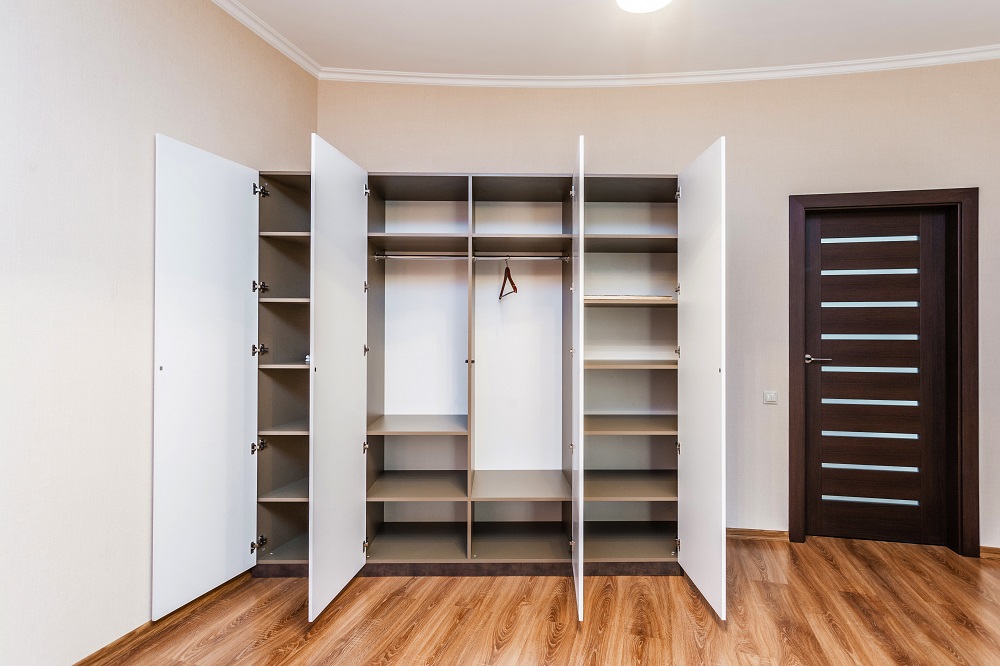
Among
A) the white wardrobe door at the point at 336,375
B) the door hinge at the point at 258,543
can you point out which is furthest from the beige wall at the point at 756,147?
the door hinge at the point at 258,543

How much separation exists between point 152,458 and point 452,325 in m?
1.71

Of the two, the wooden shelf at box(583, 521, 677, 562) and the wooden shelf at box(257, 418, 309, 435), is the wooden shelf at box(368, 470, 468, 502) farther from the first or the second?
the wooden shelf at box(583, 521, 677, 562)

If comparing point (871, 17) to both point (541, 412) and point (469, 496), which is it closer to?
point (541, 412)

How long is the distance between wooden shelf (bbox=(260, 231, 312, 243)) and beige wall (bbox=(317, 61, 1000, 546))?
77 cm

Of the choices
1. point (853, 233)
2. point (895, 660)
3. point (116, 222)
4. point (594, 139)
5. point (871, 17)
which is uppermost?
point (871, 17)

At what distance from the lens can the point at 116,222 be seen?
1.98 m

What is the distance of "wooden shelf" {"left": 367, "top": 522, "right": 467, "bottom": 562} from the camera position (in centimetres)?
272

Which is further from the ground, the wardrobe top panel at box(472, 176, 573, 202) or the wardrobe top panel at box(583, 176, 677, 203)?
the wardrobe top panel at box(472, 176, 573, 202)

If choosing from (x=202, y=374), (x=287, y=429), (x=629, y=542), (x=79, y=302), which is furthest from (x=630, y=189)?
(x=79, y=302)

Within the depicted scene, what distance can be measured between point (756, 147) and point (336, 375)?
9.47 feet

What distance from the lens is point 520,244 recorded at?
9.64ft

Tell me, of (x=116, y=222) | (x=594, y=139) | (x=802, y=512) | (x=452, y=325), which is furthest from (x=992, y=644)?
(x=116, y=222)

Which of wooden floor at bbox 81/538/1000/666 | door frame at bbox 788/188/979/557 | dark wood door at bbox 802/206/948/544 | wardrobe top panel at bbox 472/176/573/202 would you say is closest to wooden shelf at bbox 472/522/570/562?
wooden floor at bbox 81/538/1000/666

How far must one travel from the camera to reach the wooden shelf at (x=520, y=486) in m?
2.69
